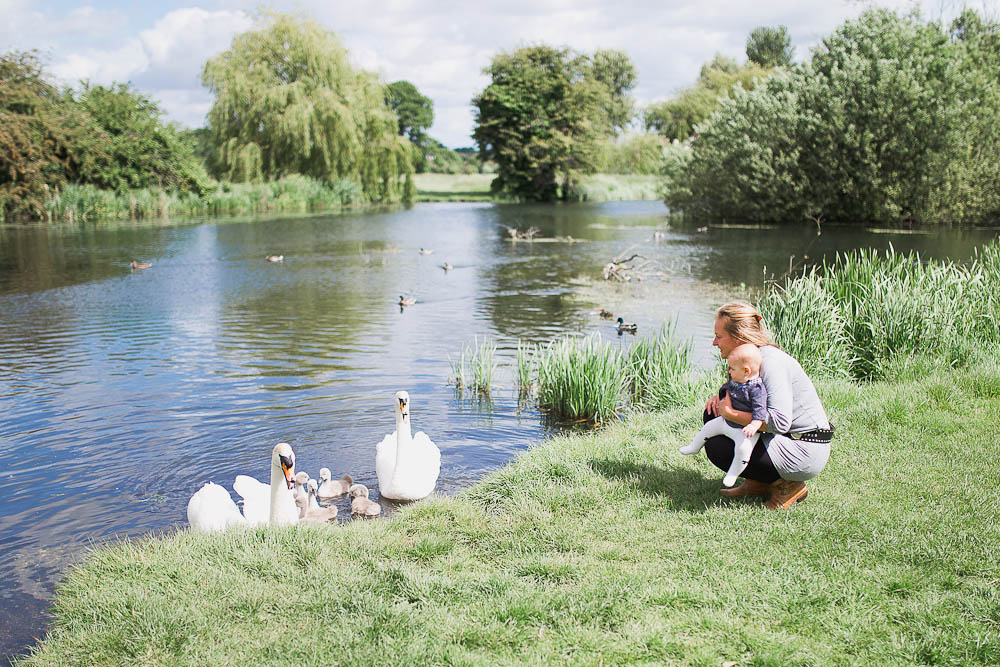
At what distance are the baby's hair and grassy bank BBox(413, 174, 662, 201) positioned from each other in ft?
193


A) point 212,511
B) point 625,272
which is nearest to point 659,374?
point 212,511

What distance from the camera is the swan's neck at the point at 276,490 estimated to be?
219 inches

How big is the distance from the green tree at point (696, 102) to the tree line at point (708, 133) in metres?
14.5

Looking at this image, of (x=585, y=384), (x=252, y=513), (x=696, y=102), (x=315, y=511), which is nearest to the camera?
(x=252, y=513)

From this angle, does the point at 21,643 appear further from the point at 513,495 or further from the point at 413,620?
the point at 513,495

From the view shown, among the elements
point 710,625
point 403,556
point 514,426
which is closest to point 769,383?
point 710,625

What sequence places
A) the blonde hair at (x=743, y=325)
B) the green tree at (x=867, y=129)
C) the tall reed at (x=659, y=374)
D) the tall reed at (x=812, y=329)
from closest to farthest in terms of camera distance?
the blonde hair at (x=743, y=325) < the tall reed at (x=659, y=374) < the tall reed at (x=812, y=329) < the green tree at (x=867, y=129)

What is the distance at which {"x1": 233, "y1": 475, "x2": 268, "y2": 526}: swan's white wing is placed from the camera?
19.5 feet

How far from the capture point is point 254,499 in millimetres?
6070

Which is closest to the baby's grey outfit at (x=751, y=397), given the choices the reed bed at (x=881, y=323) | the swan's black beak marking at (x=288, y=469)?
the swan's black beak marking at (x=288, y=469)

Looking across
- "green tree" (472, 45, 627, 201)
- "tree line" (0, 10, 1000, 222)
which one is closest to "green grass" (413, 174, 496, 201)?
"green tree" (472, 45, 627, 201)

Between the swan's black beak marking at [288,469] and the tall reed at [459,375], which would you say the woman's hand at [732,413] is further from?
the tall reed at [459,375]

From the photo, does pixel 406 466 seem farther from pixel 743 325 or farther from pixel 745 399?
pixel 743 325

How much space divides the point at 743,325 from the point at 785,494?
1.15 metres
